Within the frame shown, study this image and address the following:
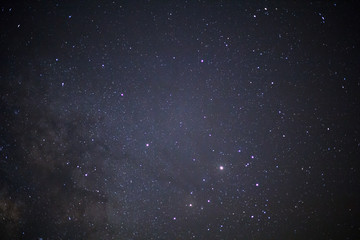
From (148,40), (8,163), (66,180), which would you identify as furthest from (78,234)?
(148,40)

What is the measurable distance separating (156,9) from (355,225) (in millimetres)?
4398

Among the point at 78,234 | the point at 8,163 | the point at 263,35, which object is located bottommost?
the point at 78,234

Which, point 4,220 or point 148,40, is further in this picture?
point 4,220

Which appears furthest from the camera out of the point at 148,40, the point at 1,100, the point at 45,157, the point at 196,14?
the point at 45,157

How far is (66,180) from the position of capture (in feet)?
9.21

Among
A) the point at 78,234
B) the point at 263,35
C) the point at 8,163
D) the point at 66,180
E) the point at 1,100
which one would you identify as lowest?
the point at 78,234

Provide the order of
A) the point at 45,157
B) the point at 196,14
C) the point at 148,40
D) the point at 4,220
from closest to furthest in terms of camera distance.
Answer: the point at 196,14 → the point at 148,40 → the point at 45,157 → the point at 4,220

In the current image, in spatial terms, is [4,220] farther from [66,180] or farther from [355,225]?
[355,225]

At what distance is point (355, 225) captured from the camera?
3.18 metres

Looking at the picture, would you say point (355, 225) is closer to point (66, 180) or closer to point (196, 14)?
point (196, 14)

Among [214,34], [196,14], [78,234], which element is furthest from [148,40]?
[78,234]

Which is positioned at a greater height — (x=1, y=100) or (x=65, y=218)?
(x=1, y=100)

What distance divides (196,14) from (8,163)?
3282mm

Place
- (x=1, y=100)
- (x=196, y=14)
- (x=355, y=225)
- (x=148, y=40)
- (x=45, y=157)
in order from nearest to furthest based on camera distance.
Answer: (x=196, y=14) → (x=148, y=40) → (x=1, y=100) → (x=45, y=157) → (x=355, y=225)
